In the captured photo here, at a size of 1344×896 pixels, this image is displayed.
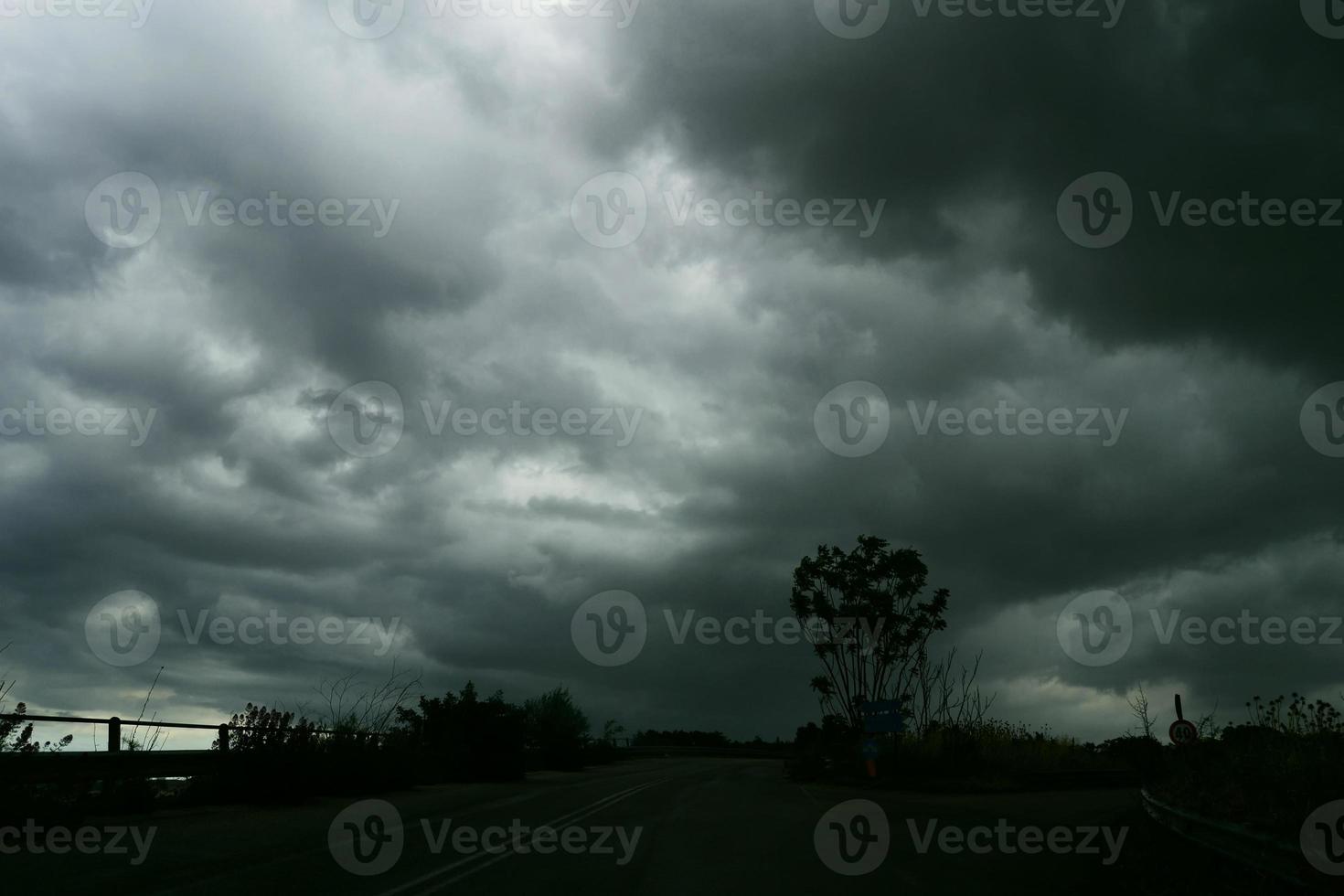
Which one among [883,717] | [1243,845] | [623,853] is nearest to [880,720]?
[883,717]

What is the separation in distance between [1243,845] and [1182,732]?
38.1 ft

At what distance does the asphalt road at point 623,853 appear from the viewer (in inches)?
360

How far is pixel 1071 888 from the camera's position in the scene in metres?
9.84

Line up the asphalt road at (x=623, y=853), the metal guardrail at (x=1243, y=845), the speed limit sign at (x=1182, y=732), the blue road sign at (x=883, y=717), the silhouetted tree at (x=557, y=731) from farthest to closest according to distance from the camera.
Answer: the silhouetted tree at (x=557, y=731) < the blue road sign at (x=883, y=717) < the speed limit sign at (x=1182, y=732) < the asphalt road at (x=623, y=853) < the metal guardrail at (x=1243, y=845)

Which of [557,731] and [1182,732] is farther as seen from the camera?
[557,731]

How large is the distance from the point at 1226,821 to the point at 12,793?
1514 cm

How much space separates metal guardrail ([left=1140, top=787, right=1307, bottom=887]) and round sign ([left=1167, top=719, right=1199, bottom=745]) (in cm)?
758

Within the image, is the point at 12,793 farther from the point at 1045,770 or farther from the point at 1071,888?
the point at 1045,770

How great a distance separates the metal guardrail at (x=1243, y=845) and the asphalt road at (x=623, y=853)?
175 millimetres

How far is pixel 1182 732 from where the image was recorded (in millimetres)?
18078

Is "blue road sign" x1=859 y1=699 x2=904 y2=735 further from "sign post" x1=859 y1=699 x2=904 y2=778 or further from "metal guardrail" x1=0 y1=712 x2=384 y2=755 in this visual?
"metal guardrail" x1=0 y1=712 x2=384 y2=755

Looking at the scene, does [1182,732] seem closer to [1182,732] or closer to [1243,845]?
[1182,732]

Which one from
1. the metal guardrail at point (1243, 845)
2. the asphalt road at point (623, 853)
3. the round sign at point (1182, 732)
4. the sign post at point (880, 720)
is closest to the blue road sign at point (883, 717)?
the sign post at point (880, 720)

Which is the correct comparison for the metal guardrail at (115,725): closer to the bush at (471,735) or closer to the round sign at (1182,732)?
the bush at (471,735)
